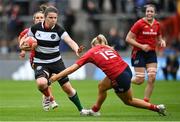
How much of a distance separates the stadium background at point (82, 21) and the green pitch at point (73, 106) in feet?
11.1

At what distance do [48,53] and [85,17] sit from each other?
59.0 feet

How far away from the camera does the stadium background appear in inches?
1275

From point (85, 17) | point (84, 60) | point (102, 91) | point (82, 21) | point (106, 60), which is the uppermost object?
point (84, 60)

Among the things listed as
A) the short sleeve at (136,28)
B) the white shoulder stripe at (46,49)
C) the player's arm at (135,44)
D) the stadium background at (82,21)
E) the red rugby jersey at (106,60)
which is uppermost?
the red rugby jersey at (106,60)

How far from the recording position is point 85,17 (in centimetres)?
3516

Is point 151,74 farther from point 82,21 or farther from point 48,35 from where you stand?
point 82,21

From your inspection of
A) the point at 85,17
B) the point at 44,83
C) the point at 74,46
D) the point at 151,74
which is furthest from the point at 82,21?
the point at 74,46

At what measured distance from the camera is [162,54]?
106ft

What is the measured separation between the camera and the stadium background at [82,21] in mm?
32375

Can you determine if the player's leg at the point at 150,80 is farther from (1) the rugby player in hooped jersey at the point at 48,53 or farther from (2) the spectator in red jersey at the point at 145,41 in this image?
(1) the rugby player in hooped jersey at the point at 48,53

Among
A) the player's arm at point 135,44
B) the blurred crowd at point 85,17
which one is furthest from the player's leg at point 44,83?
the blurred crowd at point 85,17

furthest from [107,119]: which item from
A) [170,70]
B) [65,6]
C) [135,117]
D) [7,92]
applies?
[65,6]

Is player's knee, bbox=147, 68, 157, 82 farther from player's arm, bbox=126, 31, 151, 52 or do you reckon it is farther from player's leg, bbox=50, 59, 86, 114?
player's leg, bbox=50, 59, 86, 114

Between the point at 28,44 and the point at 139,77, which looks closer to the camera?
the point at 28,44
